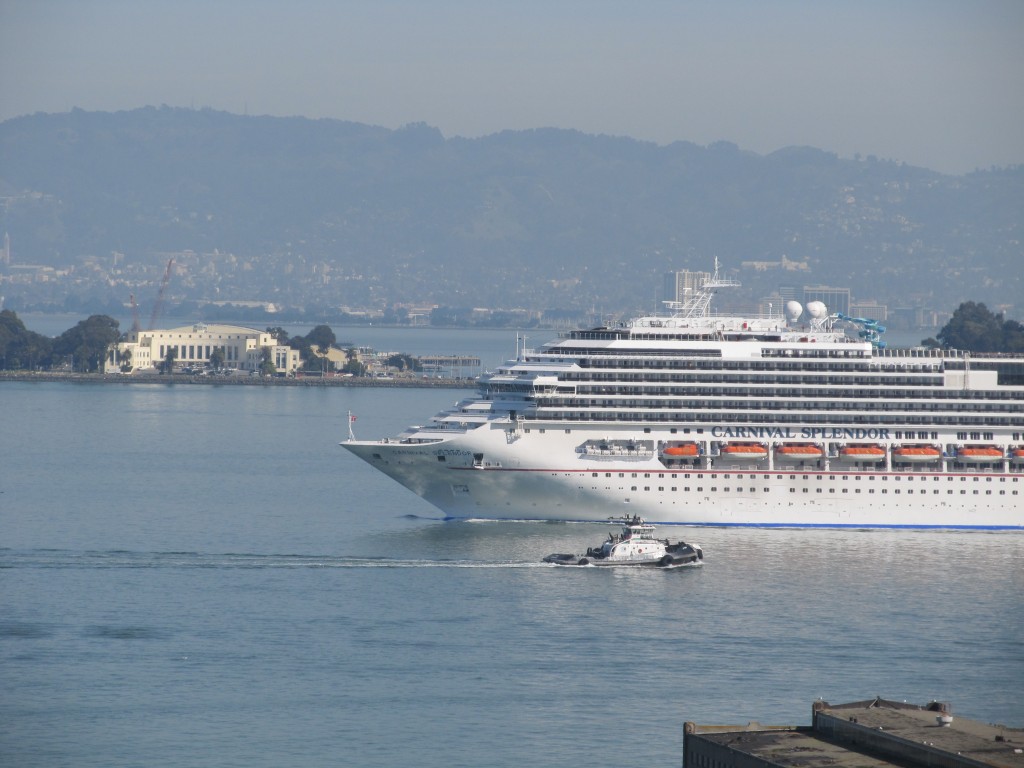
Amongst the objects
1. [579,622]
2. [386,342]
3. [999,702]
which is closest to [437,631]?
[579,622]

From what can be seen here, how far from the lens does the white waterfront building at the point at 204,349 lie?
11638 centimetres

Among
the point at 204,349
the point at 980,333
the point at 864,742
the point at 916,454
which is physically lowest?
the point at 864,742

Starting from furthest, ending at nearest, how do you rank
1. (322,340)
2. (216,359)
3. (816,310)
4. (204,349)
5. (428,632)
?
1. (322,340)
2. (204,349)
3. (216,359)
4. (816,310)
5. (428,632)

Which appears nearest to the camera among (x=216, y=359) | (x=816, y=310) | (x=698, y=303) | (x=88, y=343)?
(x=698, y=303)

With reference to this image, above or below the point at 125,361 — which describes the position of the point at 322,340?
above

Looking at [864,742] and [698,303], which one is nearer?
[864,742]

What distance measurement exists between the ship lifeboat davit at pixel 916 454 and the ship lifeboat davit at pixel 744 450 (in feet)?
9.31

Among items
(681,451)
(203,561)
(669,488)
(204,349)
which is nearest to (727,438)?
(681,451)

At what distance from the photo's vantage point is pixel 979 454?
40281 mm

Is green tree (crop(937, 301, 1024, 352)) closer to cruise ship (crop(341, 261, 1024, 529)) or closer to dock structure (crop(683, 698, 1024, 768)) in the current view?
cruise ship (crop(341, 261, 1024, 529))

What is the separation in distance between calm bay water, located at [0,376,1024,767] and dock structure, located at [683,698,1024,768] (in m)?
2.59

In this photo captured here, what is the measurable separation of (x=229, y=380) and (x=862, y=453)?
72.5 m

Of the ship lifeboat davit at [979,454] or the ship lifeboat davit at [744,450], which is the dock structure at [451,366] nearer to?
the ship lifeboat davit at [744,450]

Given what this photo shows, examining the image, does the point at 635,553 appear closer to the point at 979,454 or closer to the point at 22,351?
the point at 979,454
